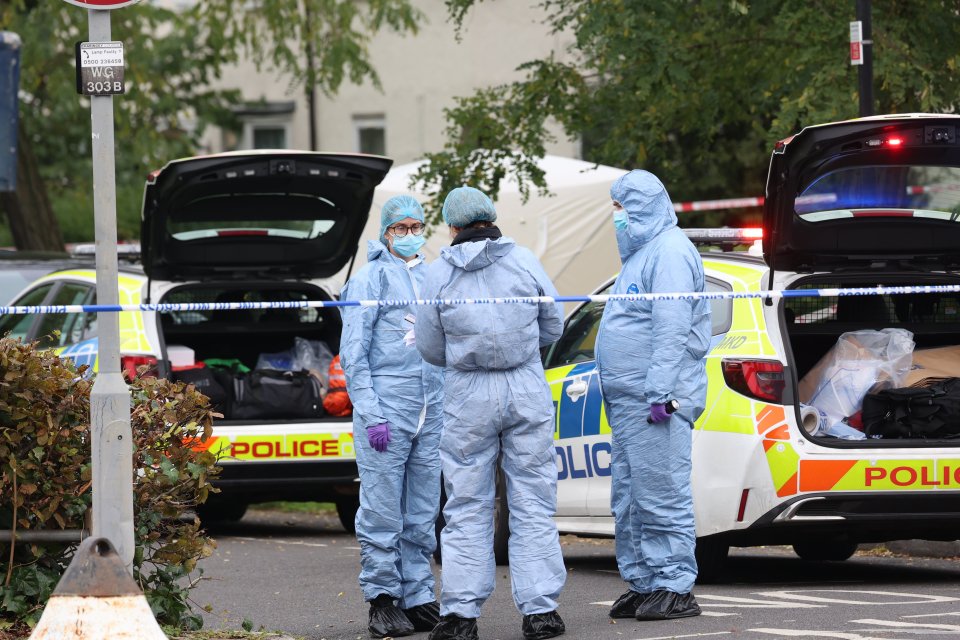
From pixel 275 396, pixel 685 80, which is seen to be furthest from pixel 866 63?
pixel 275 396

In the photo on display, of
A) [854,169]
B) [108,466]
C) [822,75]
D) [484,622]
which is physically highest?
[822,75]

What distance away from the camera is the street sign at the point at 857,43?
1046cm

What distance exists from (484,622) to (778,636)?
4.52 feet

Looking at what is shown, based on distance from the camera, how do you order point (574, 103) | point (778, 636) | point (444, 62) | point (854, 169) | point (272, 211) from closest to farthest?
point (778, 636), point (854, 169), point (272, 211), point (574, 103), point (444, 62)

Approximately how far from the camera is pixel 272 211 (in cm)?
1050

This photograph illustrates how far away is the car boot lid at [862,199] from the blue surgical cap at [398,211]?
5.10 feet

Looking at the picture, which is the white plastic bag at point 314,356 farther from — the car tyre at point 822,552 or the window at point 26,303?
the car tyre at point 822,552

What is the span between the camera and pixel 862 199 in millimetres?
8078

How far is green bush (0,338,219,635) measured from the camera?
6184mm

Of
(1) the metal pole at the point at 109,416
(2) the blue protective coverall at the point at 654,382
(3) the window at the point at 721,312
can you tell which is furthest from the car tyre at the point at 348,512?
(1) the metal pole at the point at 109,416

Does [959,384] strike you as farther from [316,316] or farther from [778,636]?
[316,316]

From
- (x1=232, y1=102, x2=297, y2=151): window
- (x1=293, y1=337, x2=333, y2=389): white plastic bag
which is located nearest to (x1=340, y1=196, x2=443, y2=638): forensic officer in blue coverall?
(x1=293, y1=337, x2=333, y2=389): white plastic bag

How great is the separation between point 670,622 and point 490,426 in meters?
1.12

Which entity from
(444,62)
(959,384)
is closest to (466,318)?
(959,384)
